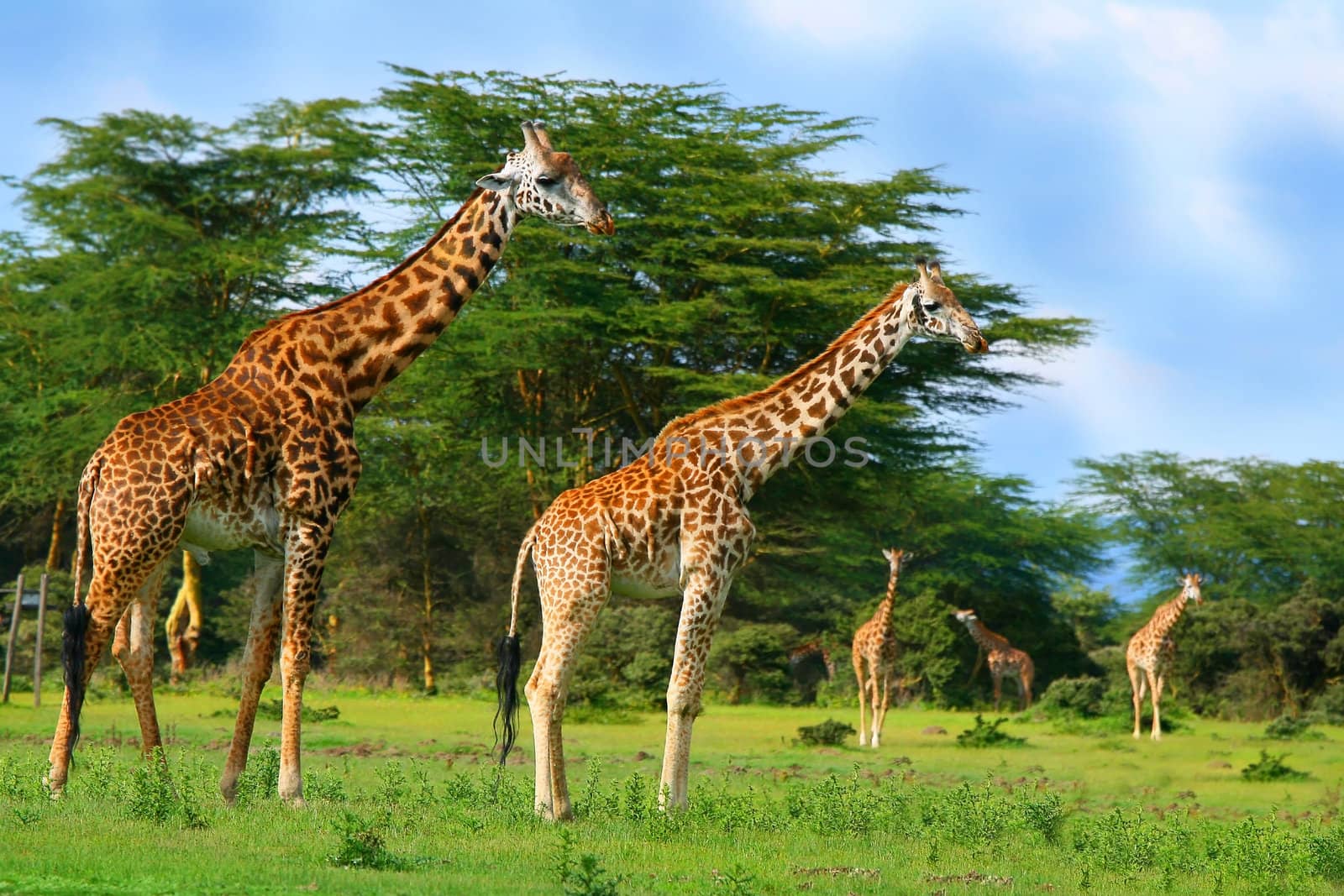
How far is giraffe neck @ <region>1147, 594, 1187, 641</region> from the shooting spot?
2452 centimetres

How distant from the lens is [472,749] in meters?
17.3

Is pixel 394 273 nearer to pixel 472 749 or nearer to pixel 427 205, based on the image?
pixel 472 749

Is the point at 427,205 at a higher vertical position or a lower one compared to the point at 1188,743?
higher

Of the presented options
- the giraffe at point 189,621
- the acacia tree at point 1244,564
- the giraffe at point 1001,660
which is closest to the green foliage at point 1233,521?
the acacia tree at point 1244,564

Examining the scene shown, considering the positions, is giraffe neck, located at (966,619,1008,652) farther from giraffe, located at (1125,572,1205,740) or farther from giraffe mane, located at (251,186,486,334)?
giraffe mane, located at (251,186,486,334)

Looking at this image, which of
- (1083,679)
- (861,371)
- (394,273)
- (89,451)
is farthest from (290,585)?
(89,451)

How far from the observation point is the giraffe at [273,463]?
873cm

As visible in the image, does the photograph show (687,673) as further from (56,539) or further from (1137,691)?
(56,539)

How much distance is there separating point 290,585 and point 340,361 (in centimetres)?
145

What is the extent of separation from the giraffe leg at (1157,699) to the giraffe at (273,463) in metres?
16.3

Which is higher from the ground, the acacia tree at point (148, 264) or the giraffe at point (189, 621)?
the acacia tree at point (148, 264)

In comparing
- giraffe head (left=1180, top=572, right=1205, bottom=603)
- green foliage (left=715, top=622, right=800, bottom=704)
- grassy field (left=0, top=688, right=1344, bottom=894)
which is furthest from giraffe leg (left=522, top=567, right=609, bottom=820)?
green foliage (left=715, top=622, right=800, bottom=704)

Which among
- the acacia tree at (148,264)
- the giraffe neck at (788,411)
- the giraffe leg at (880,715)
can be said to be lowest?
the giraffe leg at (880,715)

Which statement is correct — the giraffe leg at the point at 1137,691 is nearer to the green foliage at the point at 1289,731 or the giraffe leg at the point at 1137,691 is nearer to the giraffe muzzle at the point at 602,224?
the green foliage at the point at 1289,731
